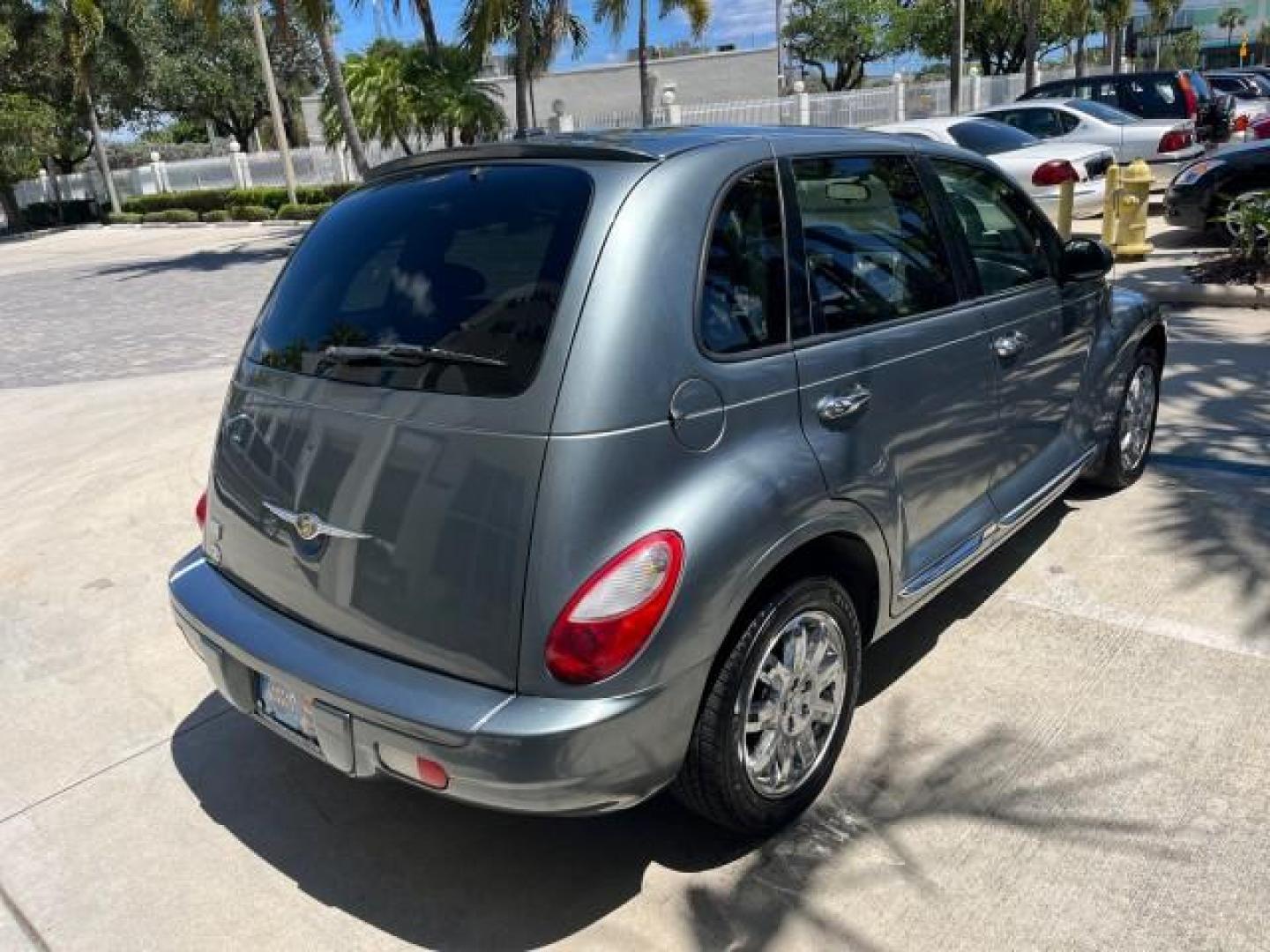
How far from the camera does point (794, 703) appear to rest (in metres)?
2.71

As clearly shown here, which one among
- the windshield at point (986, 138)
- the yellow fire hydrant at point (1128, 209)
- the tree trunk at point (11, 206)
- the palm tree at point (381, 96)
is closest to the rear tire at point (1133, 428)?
the yellow fire hydrant at point (1128, 209)

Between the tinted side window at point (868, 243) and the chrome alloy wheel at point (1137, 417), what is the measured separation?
1813 mm

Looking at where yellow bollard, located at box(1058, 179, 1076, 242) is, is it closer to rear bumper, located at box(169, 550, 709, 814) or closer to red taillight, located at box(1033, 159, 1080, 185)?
red taillight, located at box(1033, 159, 1080, 185)

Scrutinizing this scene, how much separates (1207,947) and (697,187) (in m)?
2.13

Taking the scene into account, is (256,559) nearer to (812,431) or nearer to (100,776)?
(100,776)

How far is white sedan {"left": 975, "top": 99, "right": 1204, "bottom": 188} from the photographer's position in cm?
1420

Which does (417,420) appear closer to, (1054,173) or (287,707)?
(287,707)

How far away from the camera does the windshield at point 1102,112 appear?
14398 mm

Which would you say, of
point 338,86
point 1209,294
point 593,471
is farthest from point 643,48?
point 593,471

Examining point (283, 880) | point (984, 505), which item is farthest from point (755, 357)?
point (283, 880)

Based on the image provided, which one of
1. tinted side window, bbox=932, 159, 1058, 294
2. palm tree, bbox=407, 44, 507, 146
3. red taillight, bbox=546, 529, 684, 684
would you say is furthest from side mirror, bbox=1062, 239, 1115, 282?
palm tree, bbox=407, 44, 507, 146

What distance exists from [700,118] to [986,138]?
1538cm

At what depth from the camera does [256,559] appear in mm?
2754

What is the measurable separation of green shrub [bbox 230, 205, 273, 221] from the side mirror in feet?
91.8
